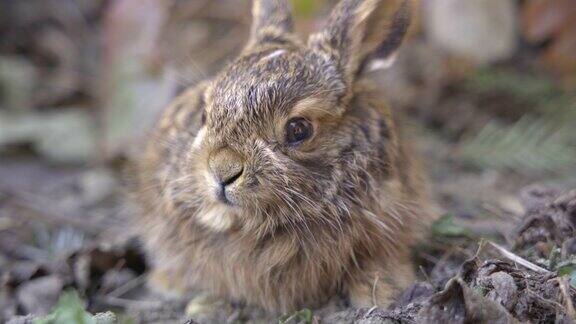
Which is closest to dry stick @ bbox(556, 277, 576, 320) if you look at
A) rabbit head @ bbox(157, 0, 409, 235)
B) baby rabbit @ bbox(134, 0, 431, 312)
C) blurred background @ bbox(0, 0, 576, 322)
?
baby rabbit @ bbox(134, 0, 431, 312)

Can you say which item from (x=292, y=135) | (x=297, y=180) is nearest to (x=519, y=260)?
(x=297, y=180)

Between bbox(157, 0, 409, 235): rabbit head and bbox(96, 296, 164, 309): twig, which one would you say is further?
bbox(96, 296, 164, 309): twig

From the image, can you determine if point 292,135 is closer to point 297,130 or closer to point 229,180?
point 297,130

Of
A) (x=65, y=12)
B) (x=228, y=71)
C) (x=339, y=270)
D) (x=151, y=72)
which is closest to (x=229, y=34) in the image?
(x=151, y=72)

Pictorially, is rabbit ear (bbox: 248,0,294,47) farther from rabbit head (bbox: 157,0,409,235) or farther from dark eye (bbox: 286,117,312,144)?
dark eye (bbox: 286,117,312,144)

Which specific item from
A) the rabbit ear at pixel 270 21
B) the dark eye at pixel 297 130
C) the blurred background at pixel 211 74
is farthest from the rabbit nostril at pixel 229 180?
the blurred background at pixel 211 74

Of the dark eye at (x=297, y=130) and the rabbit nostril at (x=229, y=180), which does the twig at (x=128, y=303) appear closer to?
the rabbit nostril at (x=229, y=180)

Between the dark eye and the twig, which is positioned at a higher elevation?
the dark eye
